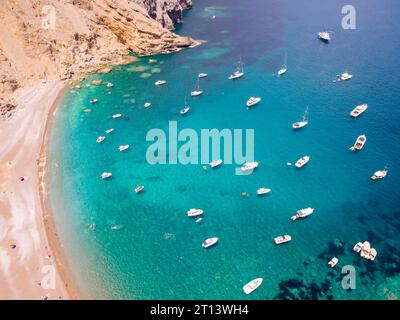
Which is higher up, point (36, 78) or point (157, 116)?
point (36, 78)

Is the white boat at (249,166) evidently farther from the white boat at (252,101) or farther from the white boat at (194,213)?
the white boat at (252,101)

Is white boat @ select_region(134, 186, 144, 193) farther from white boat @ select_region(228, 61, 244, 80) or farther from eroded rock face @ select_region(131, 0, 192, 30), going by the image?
eroded rock face @ select_region(131, 0, 192, 30)

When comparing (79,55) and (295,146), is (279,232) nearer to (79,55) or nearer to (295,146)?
(295,146)

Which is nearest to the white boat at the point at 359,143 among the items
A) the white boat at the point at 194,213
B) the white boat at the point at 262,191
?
the white boat at the point at 262,191

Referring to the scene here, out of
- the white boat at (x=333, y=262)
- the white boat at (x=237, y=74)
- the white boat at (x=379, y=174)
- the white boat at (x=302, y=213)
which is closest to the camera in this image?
the white boat at (x=333, y=262)
